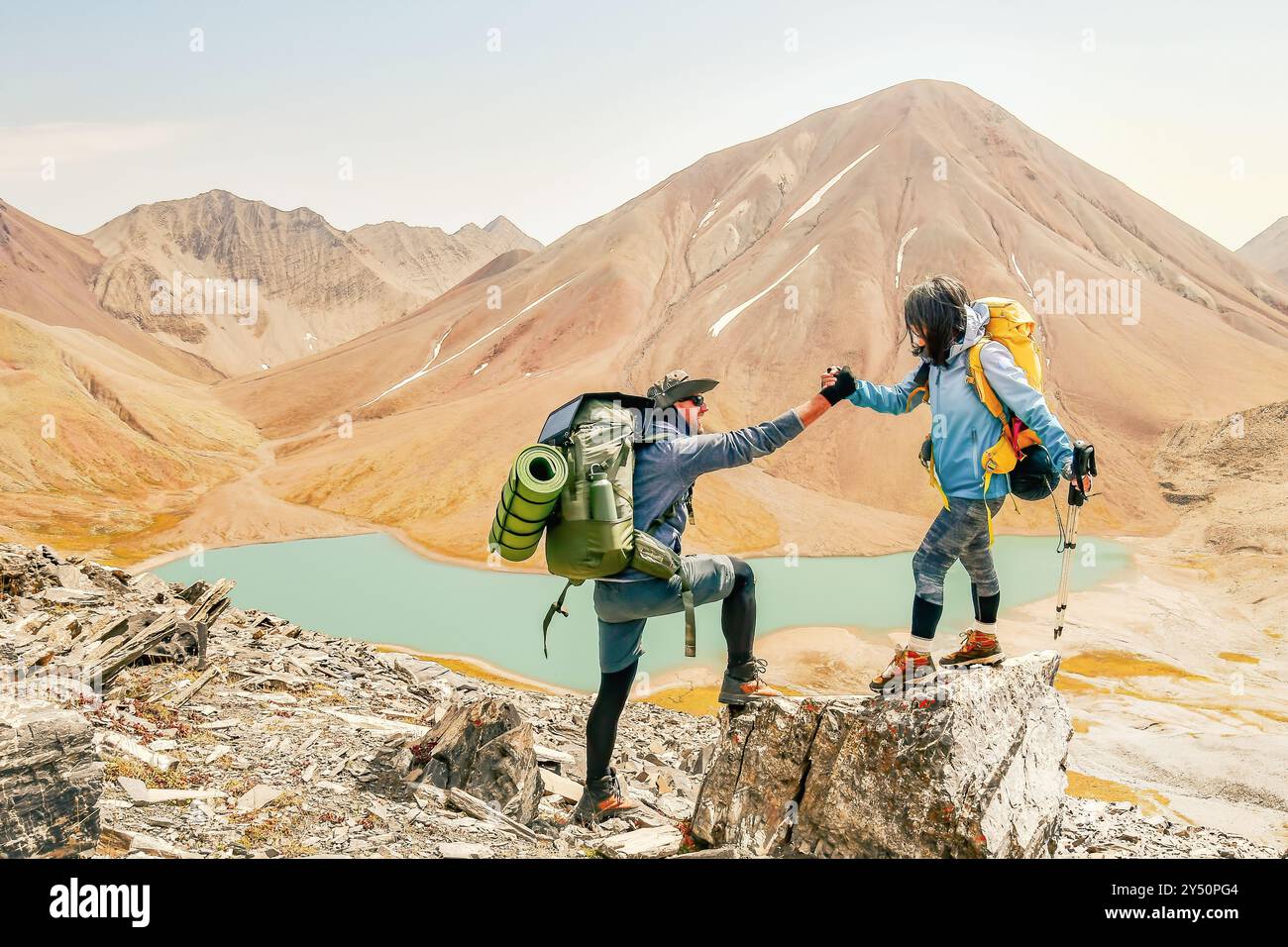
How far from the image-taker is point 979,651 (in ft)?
17.9

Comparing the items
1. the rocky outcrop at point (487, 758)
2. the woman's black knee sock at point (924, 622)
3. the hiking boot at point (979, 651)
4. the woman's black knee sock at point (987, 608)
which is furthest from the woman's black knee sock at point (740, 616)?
the rocky outcrop at point (487, 758)

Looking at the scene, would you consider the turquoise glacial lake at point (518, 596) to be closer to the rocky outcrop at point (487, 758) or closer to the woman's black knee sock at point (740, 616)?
the rocky outcrop at point (487, 758)

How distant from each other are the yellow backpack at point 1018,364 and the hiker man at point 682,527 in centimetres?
79

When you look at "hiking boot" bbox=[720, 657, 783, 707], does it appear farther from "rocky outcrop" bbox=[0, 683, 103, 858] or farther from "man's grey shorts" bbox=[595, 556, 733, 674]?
"rocky outcrop" bbox=[0, 683, 103, 858]

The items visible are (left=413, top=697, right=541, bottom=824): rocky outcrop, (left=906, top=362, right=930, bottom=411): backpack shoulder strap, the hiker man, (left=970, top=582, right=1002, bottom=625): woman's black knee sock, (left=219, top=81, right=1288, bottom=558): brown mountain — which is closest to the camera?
the hiker man

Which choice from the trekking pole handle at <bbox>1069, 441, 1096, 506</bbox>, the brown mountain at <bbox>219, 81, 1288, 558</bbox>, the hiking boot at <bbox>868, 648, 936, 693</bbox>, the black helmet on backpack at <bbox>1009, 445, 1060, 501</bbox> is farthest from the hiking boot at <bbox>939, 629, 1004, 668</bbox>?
the brown mountain at <bbox>219, 81, 1288, 558</bbox>

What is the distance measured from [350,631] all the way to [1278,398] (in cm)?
6315

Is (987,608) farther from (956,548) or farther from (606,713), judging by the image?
(606,713)

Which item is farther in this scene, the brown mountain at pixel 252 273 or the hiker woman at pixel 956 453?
the brown mountain at pixel 252 273

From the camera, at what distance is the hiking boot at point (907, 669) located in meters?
5.16

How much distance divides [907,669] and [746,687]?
102 centimetres

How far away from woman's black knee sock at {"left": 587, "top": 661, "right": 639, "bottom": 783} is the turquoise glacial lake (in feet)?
60.4

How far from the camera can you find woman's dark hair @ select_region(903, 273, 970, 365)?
5.26m

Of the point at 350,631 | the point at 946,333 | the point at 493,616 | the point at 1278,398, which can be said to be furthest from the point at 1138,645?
the point at 1278,398
